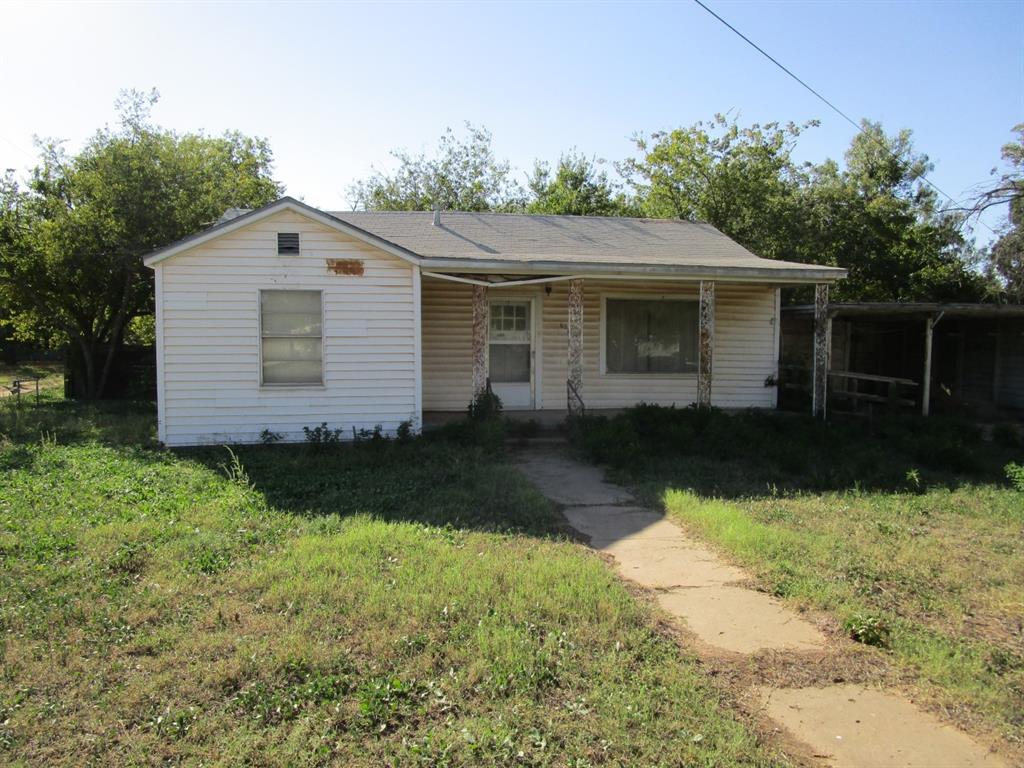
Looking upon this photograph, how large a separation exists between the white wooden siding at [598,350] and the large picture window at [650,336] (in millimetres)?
162

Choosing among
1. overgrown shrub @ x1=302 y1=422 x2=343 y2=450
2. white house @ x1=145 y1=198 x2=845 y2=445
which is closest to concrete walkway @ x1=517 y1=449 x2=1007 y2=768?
overgrown shrub @ x1=302 y1=422 x2=343 y2=450

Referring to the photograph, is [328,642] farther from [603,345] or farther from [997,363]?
[997,363]

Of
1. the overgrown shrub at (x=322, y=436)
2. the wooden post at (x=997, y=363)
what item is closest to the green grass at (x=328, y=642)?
the overgrown shrub at (x=322, y=436)

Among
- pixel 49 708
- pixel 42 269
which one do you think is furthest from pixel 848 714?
pixel 42 269

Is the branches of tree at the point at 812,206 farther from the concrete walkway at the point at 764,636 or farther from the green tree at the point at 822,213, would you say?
the concrete walkway at the point at 764,636

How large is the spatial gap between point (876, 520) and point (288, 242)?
7.73m

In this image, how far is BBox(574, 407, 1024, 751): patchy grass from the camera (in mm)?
3932

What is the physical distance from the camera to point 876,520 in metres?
6.69

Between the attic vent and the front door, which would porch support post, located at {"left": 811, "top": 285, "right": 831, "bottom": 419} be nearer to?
the front door

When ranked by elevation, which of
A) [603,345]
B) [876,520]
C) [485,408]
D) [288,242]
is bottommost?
[876,520]

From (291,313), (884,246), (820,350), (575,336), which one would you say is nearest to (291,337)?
(291,313)

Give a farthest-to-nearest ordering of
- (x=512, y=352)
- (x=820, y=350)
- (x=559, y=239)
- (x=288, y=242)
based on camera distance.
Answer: (x=559, y=239) → (x=512, y=352) → (x=820, y=350) → (x=288, y=242)

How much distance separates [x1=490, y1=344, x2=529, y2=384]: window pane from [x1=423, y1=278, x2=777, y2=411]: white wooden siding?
33 centimetres

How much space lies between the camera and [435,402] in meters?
12.4
